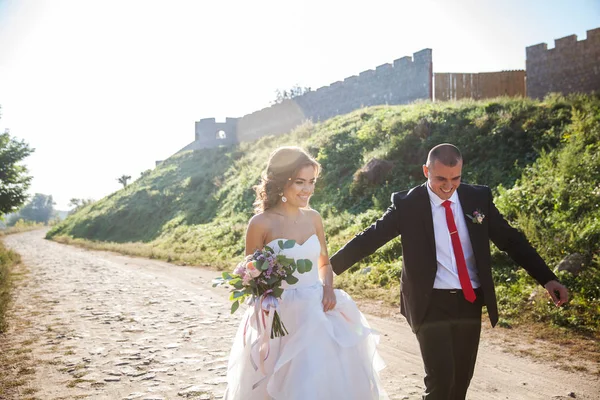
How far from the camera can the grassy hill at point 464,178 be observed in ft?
29.4

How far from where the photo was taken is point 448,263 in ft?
11.5

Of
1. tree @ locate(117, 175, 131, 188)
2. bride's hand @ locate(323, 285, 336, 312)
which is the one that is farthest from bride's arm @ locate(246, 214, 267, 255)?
tree @ locate(117, 175, 131, 188)

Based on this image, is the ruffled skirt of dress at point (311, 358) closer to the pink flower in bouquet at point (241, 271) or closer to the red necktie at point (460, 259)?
the pink flower in bouquet at point (241, 271)

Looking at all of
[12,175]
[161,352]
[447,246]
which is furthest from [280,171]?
[12,175]

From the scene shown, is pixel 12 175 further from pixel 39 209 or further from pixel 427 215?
pixel 39 209

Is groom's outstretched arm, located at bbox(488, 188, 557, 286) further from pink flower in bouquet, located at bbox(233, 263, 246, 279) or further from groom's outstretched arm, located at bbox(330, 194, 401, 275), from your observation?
pink flower in bouquet, located at bbox(233, 263, 246, 279)

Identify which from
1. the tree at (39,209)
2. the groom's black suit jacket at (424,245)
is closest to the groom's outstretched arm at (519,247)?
the groom's black suit jacket at (424,245)

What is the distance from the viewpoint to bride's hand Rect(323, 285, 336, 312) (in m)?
3.64

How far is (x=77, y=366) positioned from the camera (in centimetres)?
610

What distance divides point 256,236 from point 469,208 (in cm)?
168

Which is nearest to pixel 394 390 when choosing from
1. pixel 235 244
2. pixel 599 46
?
pixel 235 244

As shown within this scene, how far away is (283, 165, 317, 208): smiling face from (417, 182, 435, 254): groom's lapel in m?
0.85

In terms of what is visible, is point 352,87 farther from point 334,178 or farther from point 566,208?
point 566,208

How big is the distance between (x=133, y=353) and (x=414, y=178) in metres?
11.5
